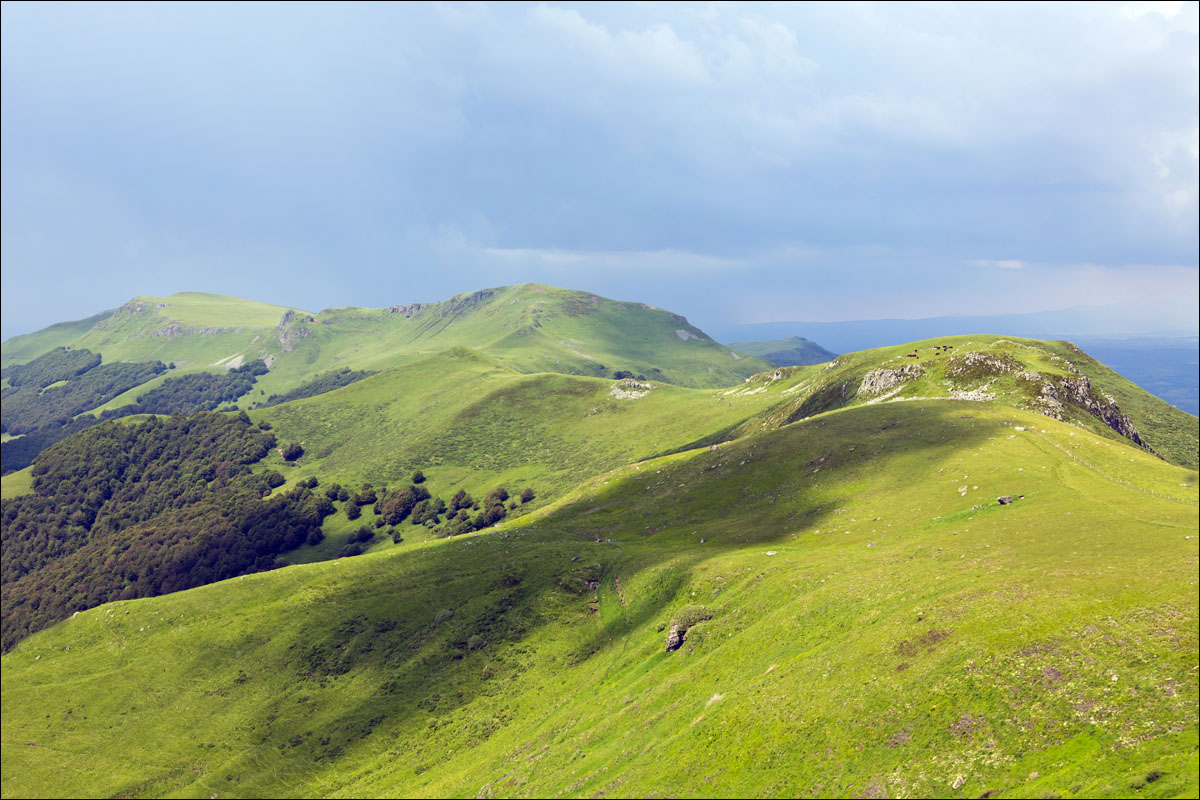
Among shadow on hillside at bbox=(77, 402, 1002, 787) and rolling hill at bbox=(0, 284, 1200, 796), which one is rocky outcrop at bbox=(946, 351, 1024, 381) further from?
shadow on hillside at bbox=(77, 402, 1002, 787)

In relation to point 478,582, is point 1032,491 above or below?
above

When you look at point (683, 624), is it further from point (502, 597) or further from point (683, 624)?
point (502, 597)

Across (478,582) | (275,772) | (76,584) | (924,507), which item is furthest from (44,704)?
(76,584)

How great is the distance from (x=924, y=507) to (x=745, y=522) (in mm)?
23962

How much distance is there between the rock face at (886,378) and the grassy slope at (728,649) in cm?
2588

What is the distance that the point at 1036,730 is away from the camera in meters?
26.2

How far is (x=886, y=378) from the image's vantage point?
4998 inches

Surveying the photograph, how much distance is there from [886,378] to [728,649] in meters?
98.5

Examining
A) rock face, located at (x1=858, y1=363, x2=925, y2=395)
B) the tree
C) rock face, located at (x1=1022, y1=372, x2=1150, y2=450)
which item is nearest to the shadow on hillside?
rock face, located at (x1=1022, y1=372, x2=1150, y2=450)

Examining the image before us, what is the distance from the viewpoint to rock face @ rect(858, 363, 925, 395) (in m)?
123

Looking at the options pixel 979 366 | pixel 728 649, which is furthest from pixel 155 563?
pixel 979 366

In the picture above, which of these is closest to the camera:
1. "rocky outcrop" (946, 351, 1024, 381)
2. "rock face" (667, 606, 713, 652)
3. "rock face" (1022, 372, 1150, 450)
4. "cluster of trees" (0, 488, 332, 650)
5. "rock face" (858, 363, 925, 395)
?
"rock face" (667, 606, 713, 652)

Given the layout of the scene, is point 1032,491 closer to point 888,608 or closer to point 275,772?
point 888,608

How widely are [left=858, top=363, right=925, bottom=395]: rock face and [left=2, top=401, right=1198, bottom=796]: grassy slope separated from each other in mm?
25877
